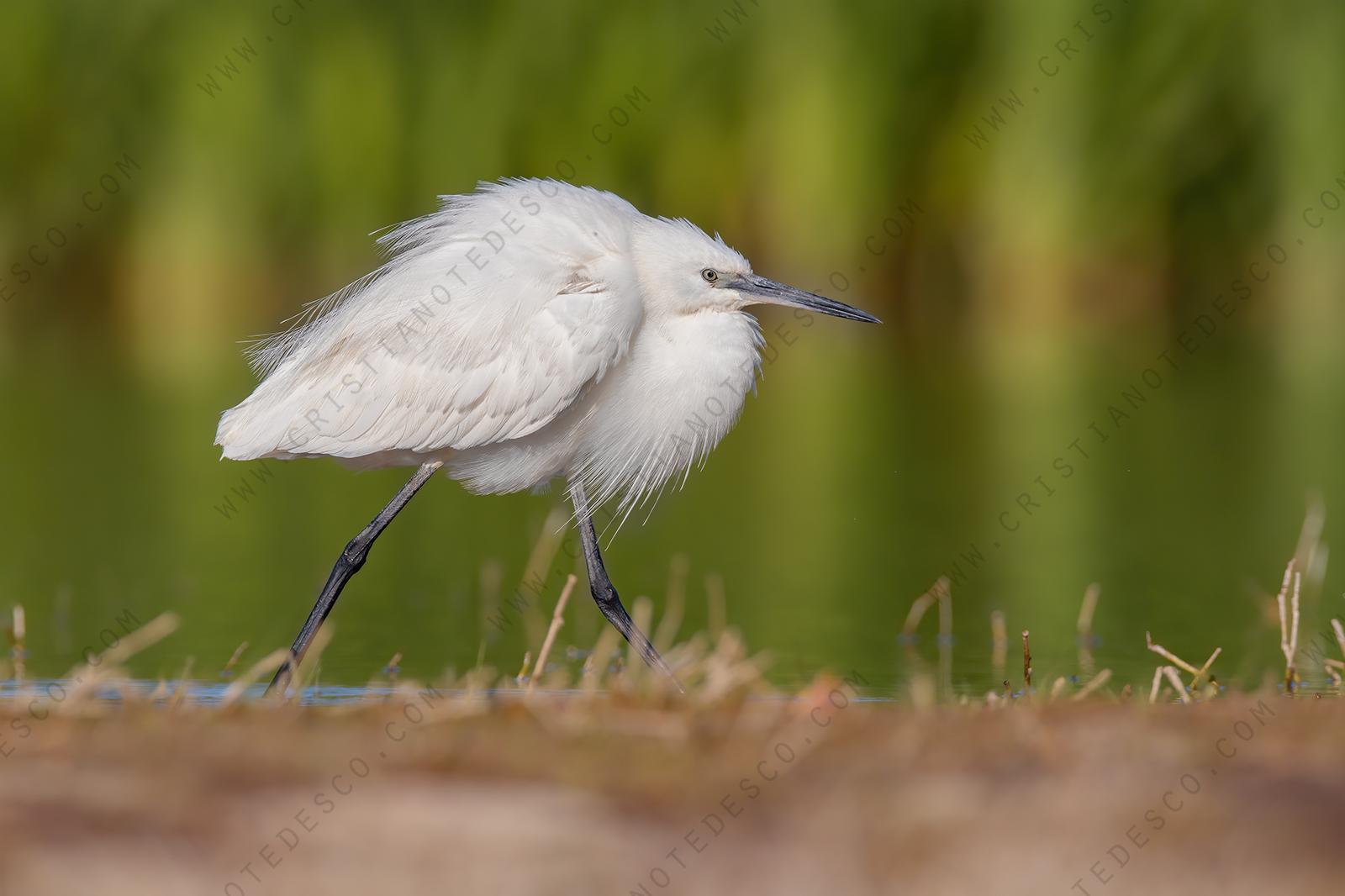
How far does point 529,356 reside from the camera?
5812 millimetres

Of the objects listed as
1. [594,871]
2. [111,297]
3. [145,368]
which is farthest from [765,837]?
[111,297]

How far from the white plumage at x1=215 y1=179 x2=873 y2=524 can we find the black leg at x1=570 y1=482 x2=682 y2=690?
0.21 meters

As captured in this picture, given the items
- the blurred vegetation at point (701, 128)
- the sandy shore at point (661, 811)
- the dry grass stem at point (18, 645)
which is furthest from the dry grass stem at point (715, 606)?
the blurred vegetation at point (701, 128)

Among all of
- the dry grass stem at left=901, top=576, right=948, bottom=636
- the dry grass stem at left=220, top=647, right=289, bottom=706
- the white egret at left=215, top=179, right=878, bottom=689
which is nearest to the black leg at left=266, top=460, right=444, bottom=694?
the white egret at left=215, top=179, right=878, bottom=689

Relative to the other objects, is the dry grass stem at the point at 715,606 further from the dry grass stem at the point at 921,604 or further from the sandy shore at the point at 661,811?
the sandy shore at the point at 661,811

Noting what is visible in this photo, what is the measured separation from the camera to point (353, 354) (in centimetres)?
609

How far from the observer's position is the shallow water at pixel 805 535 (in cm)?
715

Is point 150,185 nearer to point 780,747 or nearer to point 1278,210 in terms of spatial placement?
point 1278,210

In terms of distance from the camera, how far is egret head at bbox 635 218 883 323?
6020mm

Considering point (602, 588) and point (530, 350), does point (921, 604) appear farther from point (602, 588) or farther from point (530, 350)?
point (530, 350)

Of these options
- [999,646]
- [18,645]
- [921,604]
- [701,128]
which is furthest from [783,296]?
[701,128]

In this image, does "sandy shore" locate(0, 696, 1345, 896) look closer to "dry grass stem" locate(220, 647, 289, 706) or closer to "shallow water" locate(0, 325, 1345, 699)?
"dry grass stem" locate(220, 647, 289, 706)

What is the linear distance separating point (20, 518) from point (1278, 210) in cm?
1153

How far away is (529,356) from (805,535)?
412 cm
